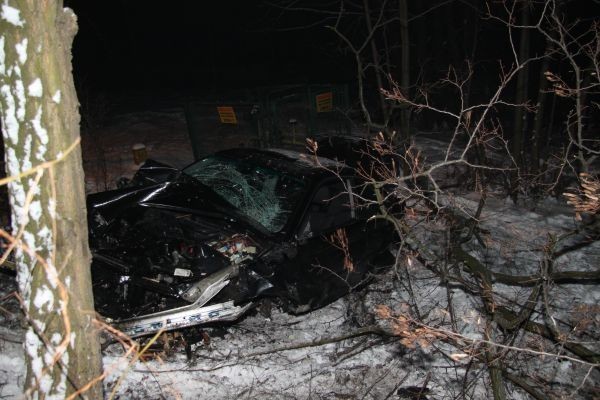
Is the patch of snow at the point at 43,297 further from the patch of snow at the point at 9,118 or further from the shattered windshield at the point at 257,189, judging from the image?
the shattered windshield at the point at 257,189

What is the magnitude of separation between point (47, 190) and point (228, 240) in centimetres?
295

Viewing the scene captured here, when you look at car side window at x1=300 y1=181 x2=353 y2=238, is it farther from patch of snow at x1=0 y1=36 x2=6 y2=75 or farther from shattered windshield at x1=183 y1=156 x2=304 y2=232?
patch of snow at x1=0 y1=36 x2=6 y2=75

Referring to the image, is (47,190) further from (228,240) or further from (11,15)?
(228,240)

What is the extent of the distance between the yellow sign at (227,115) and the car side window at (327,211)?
4.38m

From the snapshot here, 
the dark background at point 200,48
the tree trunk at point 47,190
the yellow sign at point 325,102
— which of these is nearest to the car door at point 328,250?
the tree trunk at point 47,190

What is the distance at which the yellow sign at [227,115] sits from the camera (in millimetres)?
8734

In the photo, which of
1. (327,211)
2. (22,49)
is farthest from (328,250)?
(22,49)

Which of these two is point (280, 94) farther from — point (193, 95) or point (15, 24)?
point (193, 95)

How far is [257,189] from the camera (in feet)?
16.2

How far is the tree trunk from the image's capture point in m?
1.64

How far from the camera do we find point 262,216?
4715mm

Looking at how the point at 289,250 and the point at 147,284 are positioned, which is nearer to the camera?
the point at 147,284

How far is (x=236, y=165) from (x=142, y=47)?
19.6m

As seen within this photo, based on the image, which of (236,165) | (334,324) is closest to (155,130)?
(236,165)
